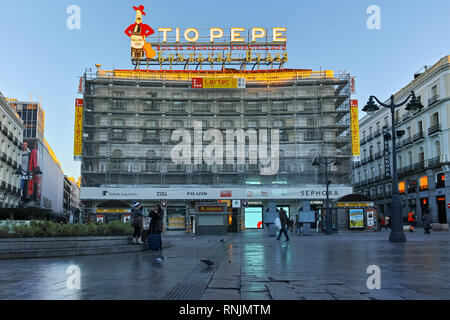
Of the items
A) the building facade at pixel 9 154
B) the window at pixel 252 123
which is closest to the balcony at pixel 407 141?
the window at pixel 252 123

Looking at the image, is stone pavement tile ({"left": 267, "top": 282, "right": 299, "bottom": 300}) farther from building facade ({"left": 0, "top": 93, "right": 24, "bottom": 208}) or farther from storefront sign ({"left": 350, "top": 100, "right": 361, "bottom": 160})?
building facade ({"left": 0, "top": 93, "right": 24, "bottom": 208})

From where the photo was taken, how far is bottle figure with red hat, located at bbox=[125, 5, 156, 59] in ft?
165

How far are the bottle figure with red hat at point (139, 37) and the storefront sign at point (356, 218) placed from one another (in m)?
30.0

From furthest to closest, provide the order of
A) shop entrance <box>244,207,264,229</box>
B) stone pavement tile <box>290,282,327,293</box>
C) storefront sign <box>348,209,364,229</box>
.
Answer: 1. shop entrance <box>244,207,264,229</box>
2. storefront sign <box>348,209,364,229</box>
3. stone pavement tile <box>290,282,327,293</box>

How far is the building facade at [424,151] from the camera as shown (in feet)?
139

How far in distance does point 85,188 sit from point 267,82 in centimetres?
2254

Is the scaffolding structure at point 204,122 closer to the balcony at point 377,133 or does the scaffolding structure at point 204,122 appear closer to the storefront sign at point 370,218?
the balcony at point 377,133

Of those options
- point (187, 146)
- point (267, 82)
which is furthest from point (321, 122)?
point (187, 146)

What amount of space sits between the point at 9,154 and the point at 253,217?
95.3 ft

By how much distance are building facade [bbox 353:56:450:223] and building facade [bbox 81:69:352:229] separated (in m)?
7.81

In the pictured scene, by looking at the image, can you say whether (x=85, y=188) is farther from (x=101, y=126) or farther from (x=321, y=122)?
(x=321, y=122)

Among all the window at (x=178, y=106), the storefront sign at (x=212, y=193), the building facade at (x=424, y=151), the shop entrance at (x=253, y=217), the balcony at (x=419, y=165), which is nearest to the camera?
the building facade at (x=424, y=151)

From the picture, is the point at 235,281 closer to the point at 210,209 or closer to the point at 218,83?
the point at 210,209

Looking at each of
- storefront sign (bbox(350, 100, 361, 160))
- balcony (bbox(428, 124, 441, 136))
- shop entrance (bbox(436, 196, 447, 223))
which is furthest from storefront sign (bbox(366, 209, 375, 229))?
balcony (bbox(428, 124, 441, 136))
